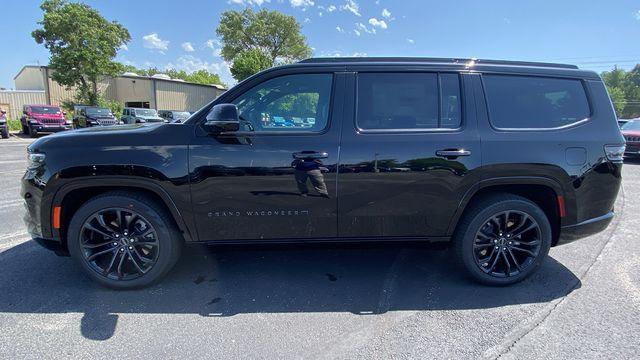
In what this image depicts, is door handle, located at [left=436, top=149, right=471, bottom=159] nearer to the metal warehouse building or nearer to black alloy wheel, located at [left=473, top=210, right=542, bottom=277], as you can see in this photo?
black alloy wheel, located at [left=473, top=210, right=542, bottom=277]

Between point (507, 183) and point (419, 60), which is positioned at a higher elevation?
point (419, 60)

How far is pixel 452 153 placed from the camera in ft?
9.97

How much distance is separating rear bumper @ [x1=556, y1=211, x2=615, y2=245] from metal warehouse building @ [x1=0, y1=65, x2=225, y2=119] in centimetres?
3760

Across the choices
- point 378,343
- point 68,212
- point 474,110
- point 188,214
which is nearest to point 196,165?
point 188,214

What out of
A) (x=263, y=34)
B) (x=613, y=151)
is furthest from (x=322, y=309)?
(x=263, y=34)

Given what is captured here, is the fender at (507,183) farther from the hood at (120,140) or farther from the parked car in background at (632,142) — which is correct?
the parked car in background at (632,142)

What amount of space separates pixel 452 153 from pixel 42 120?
23.4 metres

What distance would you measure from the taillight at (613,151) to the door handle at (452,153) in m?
1.29

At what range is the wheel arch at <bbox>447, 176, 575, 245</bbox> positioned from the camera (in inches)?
123

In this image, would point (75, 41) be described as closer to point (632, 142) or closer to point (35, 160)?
point (35, 160)

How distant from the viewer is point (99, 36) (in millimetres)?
30406

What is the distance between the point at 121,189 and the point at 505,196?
3334 millimetres

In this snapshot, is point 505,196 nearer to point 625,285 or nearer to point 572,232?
point 572,232

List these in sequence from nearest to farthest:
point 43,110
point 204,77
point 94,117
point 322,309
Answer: point 322,309, point 43,110, point 94,117, point 204,77
